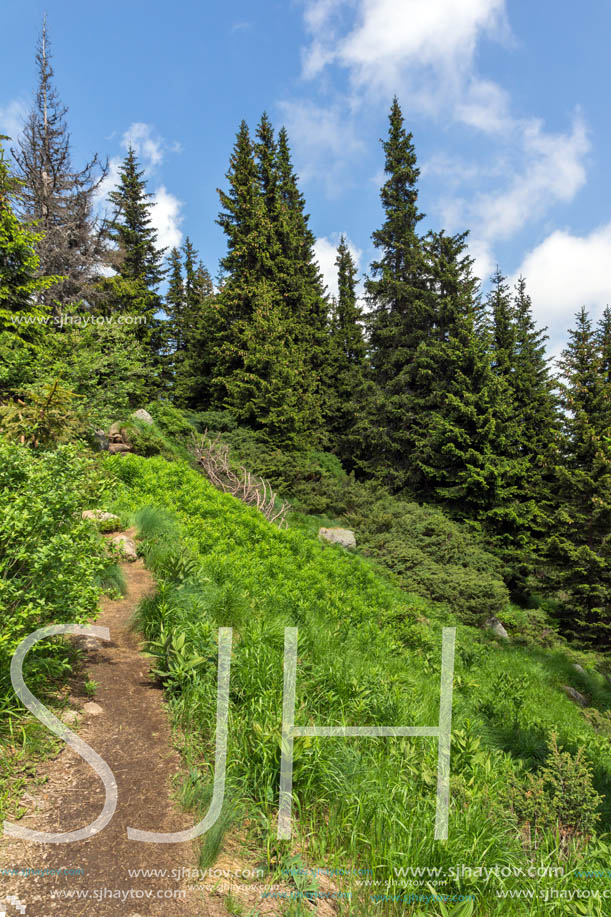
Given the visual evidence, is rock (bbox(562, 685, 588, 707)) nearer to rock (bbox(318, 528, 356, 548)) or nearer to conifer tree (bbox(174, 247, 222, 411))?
rock (bbox(318, 528, 356, 548))

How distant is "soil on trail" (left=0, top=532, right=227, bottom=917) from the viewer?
75.1 inches

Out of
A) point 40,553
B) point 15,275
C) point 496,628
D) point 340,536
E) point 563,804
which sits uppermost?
point 15,275

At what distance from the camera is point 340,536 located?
14406 millimetres

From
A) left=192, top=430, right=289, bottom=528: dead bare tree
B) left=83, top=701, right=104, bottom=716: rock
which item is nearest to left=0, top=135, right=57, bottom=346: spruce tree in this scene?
left=192, top=430, right=289, bottom=528: dead bare tree

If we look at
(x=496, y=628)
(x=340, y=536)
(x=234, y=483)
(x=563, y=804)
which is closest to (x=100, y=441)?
(x=234, y=483)

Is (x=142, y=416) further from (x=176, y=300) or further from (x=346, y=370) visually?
(x=176, y=300)

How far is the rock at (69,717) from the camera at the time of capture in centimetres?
289

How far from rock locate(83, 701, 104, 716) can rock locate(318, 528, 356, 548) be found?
10.9m

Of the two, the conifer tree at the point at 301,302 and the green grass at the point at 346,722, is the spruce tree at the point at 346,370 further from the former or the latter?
the green grass at the point at 346,722

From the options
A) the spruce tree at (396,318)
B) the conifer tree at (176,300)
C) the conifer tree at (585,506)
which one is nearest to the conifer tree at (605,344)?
the conifer tree at (585,506)

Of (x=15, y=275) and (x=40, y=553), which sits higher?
(x=15, y=275)

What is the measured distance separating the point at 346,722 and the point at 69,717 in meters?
1.92

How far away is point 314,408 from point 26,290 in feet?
39.2

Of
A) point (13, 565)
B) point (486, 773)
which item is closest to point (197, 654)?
point (13, 565)
